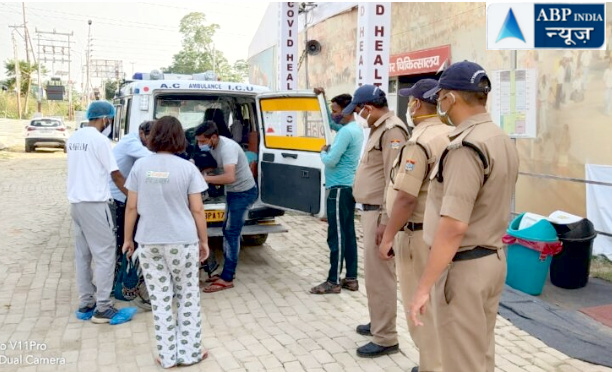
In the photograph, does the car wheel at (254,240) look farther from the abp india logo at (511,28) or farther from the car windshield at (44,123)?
the car windshield at (44,123)

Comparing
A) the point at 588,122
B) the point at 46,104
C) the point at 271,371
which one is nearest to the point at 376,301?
the point at 271,371

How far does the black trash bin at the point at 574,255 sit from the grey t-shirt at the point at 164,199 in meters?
3.81

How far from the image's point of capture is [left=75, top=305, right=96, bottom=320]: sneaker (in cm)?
492

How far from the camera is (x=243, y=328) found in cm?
475

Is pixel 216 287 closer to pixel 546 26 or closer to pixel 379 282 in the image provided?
pixel 379 282

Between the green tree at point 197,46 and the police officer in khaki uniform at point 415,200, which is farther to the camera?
the green tree at point 197,46

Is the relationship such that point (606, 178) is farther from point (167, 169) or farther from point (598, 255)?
point (167, 169)

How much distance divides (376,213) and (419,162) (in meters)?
0.87

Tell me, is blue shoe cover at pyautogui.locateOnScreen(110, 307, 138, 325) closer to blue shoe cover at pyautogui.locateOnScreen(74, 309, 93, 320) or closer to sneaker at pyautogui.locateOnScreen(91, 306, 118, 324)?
sneaker at pyautogui.locateOnScreen(91, 306, 118, 324)

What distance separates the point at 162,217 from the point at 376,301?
1.59 m

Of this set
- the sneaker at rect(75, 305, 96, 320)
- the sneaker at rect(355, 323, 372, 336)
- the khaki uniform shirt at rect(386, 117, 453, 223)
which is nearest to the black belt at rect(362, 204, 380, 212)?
the khaki uniform shirt at rect(386, 117, 453, 223)

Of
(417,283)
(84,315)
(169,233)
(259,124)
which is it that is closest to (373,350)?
(417,283)

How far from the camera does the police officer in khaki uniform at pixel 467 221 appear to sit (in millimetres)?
2389

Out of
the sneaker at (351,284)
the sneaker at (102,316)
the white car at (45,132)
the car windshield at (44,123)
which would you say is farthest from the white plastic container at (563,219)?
the car windshield at (44,123)
